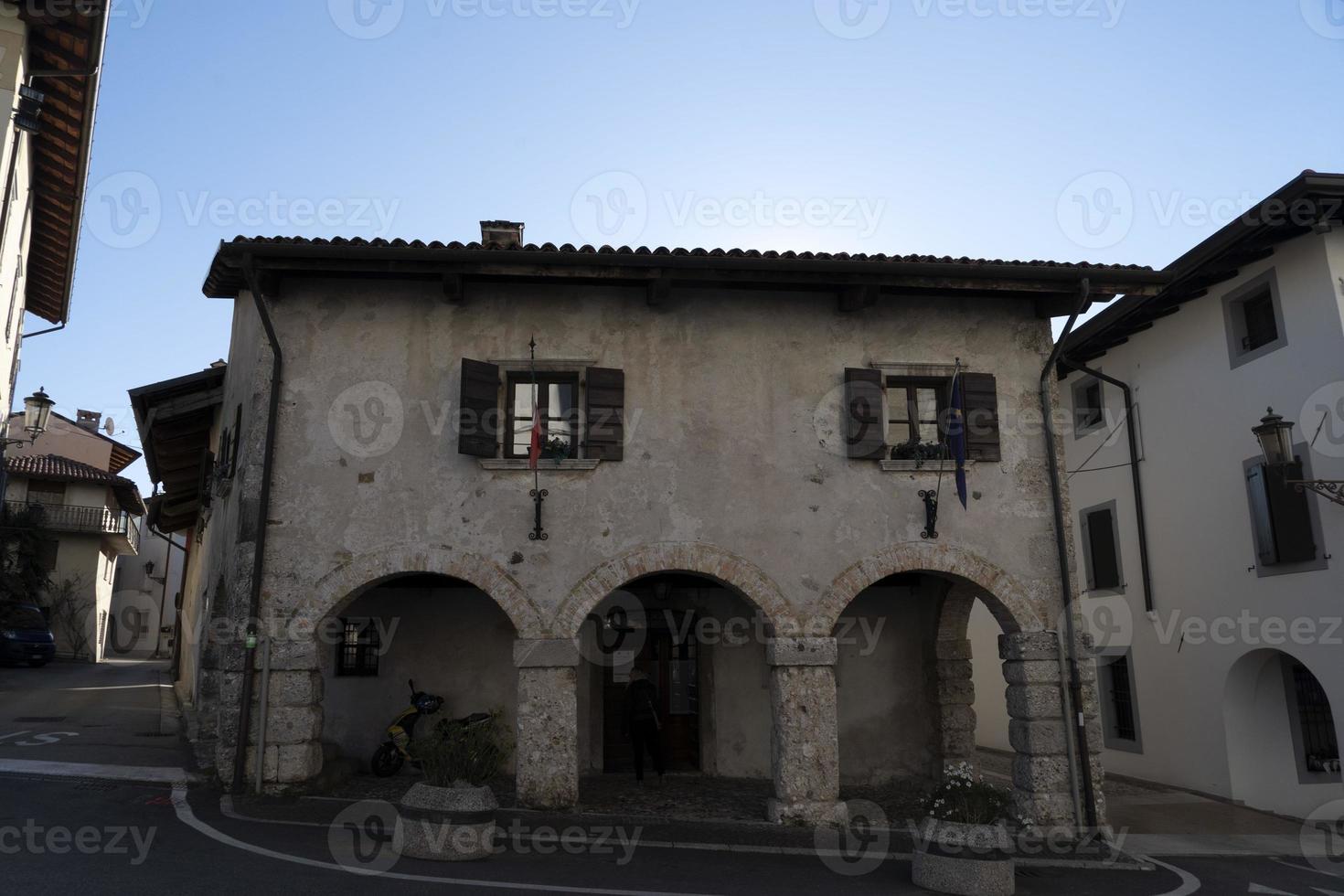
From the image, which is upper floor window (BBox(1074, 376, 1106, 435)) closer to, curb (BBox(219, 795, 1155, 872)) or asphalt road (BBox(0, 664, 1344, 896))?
asphalt road (BBox(0, 664, 1344, 896))

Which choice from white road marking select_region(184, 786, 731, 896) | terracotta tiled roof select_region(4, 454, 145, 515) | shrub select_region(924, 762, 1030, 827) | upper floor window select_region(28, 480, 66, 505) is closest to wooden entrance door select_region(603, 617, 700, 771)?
shrub select_region(924, 762, 1030, 827)

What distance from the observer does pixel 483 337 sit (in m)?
11.4

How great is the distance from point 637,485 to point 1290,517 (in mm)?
9248

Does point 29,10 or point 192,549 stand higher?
point 29,10

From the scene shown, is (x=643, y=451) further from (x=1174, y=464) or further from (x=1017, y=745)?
(x=1174, y=464)

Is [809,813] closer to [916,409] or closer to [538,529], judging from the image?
[538,529]

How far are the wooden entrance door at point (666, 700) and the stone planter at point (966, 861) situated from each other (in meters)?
5.87

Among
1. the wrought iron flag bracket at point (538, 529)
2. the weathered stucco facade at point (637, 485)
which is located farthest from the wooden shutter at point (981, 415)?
the wrought iron flag bracket at point (538, 529)

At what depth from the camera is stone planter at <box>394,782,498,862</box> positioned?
8.38m

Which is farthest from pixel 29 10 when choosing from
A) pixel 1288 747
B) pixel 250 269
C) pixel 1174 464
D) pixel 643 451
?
pixel 1288 747

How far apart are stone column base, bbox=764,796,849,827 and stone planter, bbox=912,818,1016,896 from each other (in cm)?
207

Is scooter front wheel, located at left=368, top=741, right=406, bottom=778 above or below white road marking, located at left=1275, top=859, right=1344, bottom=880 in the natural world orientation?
above

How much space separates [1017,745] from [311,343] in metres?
9.64

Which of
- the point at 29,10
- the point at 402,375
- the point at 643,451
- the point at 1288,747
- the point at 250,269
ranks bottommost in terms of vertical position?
the point at 1288,747
